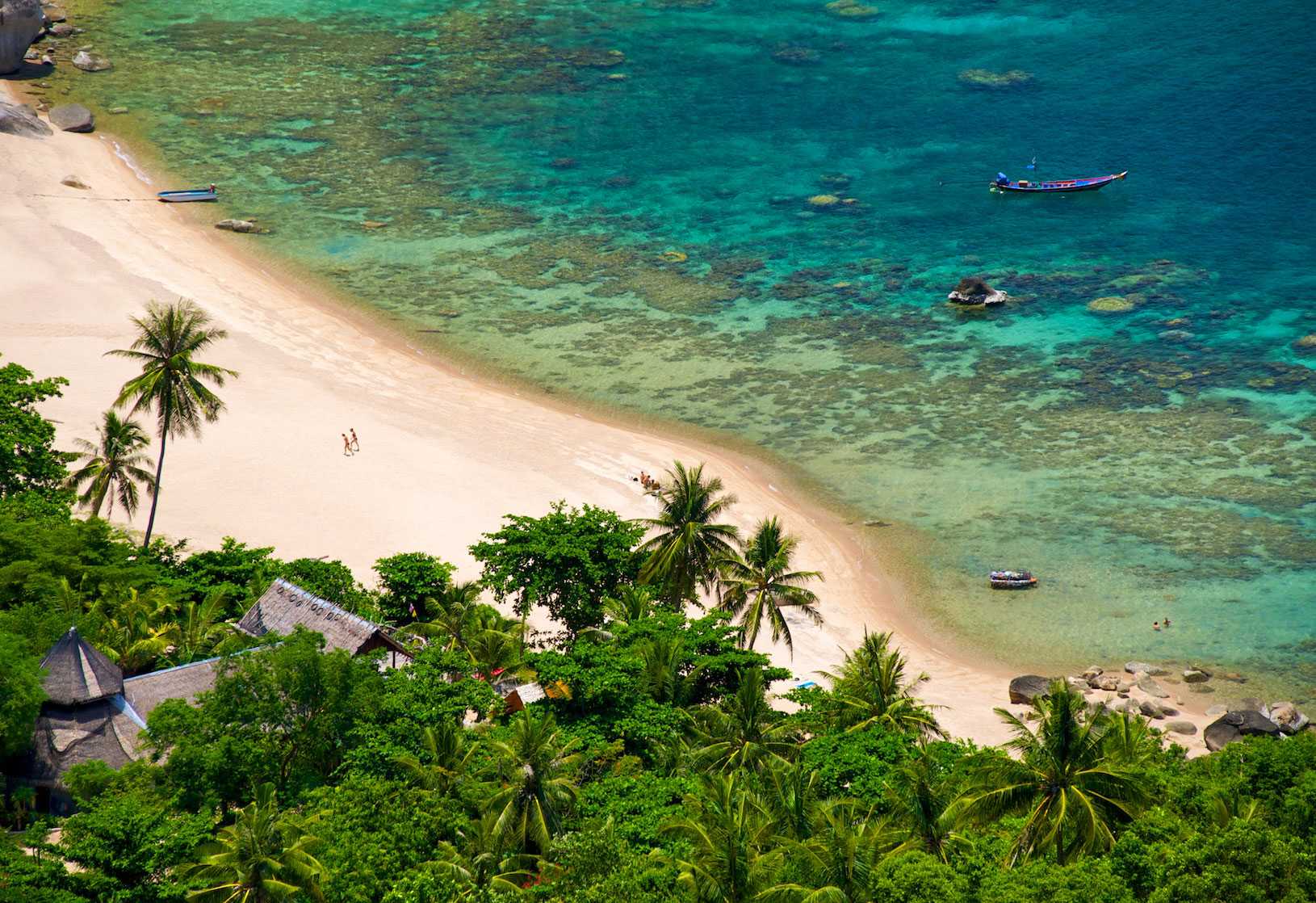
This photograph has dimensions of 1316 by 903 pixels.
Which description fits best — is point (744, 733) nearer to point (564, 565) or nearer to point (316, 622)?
point (564, 565)

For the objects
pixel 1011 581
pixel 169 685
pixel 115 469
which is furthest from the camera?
pixel 1011 581

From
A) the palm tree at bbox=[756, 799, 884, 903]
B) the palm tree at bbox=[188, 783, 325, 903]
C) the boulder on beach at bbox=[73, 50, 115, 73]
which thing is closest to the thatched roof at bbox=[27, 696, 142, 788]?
the palm tree at bbox=[188, 783, 325, 903]

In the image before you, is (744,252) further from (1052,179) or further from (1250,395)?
(1250,395)

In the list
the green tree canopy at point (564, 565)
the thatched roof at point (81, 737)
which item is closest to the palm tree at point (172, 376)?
the green tree canopy at point (564, 565)

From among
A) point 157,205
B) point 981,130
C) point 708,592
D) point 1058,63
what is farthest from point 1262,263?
point 157,205

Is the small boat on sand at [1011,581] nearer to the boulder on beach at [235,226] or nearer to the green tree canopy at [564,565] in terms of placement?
the green tree canopy at [564,565]

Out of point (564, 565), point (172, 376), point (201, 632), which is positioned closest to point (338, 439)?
point (172, 376)

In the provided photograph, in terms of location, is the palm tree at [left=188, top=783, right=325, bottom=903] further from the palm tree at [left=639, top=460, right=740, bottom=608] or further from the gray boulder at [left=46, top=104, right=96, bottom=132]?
the gray boulder at [left=46, top=104, right=96, bottom=132]
